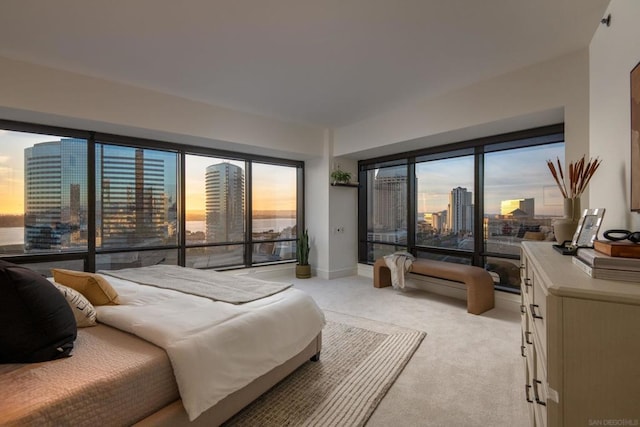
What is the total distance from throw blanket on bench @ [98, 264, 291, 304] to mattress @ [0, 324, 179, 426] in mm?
667

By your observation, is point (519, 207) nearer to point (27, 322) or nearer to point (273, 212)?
point (273, 212)

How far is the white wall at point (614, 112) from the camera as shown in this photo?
1.66 m

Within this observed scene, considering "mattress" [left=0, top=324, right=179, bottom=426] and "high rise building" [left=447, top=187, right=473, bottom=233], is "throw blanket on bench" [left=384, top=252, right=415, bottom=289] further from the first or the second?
"mattress" [left=0, top=324, right=179, bottom=426]

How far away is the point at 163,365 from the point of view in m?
1.37

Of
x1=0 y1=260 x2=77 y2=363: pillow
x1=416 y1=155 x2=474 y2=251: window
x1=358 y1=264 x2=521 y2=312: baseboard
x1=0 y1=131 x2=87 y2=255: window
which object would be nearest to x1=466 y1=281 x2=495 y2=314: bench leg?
x1=358 y1=264 x2=521 y2=312: baseboard

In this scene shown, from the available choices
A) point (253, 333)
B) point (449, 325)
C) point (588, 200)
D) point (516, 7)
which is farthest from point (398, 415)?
point (516, 7)

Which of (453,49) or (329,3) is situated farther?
(453,49)

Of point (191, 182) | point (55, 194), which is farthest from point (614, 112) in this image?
point (55, 194)

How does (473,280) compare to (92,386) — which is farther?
(473,280)

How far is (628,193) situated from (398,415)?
1.81 m

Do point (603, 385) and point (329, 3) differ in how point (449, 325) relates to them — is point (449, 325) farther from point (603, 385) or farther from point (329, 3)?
point (329, 3)

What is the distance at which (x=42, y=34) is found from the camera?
8.05ft

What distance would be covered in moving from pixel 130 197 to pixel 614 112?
500cm

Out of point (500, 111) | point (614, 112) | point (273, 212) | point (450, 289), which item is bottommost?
point (450, 289)
